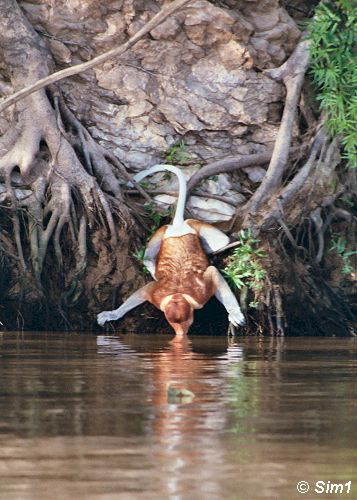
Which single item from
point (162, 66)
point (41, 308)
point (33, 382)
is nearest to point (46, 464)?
point (33, 382)

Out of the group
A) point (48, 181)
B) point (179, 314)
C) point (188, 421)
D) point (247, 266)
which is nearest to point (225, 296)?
point (247, 266)

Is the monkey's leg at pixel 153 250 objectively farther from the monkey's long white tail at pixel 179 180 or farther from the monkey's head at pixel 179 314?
the monkey's head at pixel 179 314

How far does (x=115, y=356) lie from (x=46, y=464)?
4989 mm

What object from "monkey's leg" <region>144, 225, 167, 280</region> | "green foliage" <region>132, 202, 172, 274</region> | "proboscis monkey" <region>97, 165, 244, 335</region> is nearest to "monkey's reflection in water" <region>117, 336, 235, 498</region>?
"proboscis monkey" <region>97, 165, 244, 335</region>

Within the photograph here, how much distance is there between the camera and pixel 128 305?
13.6m

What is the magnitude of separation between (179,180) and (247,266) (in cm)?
117

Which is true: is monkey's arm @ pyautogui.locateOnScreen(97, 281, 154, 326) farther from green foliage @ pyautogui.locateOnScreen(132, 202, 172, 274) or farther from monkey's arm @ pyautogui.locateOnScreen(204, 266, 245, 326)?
green foliage @ pyautogui.locateOnScreen(132, 202, 172, 274)

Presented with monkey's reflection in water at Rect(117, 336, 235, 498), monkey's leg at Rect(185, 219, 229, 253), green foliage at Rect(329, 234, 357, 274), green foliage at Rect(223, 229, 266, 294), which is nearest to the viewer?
monkey's reflection in water at Rect(117, 336, 235, 498)

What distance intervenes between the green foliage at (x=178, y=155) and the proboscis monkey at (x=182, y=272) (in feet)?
3.83

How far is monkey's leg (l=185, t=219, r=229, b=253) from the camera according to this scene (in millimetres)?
13766

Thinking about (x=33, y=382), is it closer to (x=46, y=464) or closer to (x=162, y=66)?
(x=46, y=464)

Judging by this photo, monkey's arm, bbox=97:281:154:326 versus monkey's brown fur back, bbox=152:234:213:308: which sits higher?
monkey's brown fur back, bbox=152:234:213:308

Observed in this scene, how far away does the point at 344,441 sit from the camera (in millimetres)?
5906

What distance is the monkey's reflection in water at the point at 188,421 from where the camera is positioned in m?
5.12
